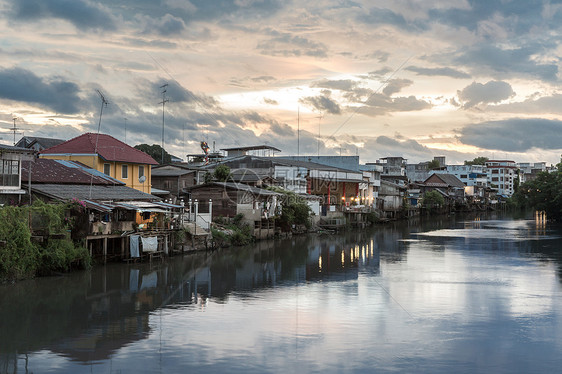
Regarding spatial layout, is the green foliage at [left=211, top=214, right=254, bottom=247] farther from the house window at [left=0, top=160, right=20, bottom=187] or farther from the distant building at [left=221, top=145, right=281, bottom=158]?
the distant building at [left=221, top=145, right=281, bottom=158]

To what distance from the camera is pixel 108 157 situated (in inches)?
1447

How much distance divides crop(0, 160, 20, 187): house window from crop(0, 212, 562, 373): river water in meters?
5.32

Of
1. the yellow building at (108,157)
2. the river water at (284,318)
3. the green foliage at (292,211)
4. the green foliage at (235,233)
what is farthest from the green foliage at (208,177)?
the river water at (284,318)

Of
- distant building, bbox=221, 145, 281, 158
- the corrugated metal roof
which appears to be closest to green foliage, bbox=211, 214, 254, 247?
the corrugated metal roof

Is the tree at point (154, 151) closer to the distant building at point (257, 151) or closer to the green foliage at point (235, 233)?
the distant building at point (257, 151)

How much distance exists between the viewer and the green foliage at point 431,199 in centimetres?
9156

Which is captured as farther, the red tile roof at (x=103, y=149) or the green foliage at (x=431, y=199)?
the green foliage at (x=431, y=199)

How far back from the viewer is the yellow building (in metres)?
36.9

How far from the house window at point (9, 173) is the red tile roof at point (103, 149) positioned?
1074 centimetres

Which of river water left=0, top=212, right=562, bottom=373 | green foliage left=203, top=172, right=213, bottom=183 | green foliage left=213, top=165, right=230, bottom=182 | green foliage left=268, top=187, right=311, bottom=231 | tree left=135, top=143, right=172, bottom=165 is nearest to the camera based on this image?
river water left=0, top=212, right=562, bottom=373

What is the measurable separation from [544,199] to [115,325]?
2639 inches

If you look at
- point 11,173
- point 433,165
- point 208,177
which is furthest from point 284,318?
point 433,165

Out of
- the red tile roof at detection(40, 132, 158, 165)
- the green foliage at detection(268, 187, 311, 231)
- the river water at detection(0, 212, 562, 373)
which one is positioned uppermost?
the red tile roof at detection(40, 132, 158, 165)

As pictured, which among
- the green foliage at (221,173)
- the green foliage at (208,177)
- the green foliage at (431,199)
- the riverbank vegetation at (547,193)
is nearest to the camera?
the green foliage at (221,173)
